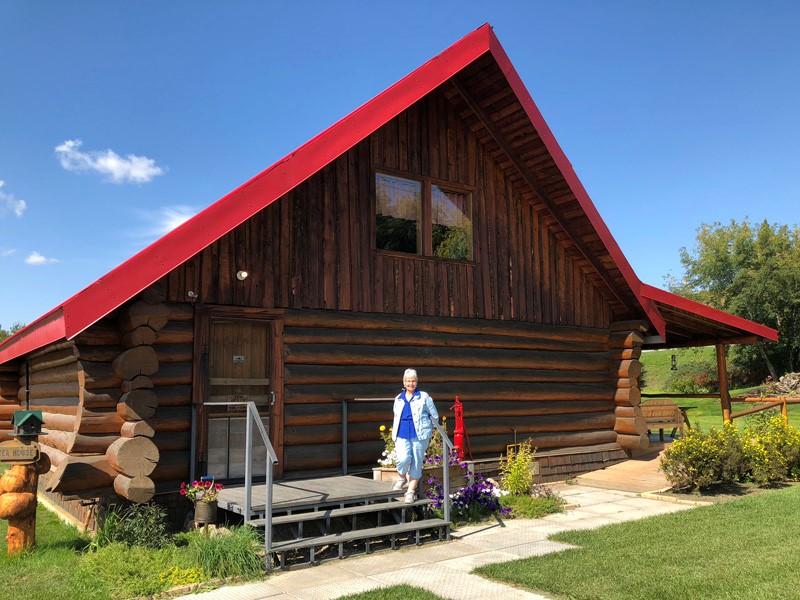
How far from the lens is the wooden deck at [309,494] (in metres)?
7.45

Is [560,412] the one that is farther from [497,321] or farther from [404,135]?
[404,135]

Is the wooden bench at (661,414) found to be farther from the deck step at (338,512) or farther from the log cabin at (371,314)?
the deck step at (338,512)

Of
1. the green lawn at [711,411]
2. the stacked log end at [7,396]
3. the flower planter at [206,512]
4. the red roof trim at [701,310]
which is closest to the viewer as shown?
the flower planter at [206,512]

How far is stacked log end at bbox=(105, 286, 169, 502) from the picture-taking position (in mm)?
7414

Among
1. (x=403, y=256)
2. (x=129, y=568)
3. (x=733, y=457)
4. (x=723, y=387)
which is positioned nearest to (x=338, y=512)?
(x=129, y=568)

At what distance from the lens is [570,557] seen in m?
7.14

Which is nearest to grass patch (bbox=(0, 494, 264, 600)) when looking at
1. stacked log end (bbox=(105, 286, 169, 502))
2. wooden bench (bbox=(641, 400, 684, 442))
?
stacked log end (bbox=(105, 286, 169, 502))

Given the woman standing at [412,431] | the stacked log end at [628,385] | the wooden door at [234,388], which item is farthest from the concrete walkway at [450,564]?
the stacked log end at [628,385]

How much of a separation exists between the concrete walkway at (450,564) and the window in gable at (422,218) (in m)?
4.75

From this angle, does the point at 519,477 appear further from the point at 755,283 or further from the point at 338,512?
the point at 755,283

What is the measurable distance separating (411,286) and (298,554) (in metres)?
5.07

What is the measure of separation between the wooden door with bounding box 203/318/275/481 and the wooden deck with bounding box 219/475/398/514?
0.57 meters

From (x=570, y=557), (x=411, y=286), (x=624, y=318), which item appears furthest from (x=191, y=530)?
(x=624, y=318)

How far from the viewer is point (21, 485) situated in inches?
297
